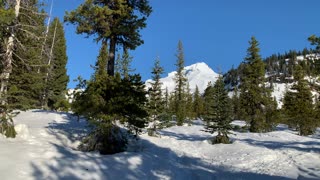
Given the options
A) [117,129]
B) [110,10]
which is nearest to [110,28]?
[110,10]

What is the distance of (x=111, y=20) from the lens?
16.8 metres

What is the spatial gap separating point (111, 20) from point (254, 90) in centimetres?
2327

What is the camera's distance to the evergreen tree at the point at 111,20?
1638 centimetres

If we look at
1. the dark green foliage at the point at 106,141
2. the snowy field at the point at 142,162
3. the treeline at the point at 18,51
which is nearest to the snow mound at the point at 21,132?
the snowy field at the point at 142,162

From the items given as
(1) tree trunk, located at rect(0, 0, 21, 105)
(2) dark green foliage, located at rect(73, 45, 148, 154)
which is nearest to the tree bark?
(2) dark green foliage, located at rect(73, 45, 148, 154)

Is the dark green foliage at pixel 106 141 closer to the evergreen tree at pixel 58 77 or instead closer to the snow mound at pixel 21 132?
the snow mound at pixel 21 132

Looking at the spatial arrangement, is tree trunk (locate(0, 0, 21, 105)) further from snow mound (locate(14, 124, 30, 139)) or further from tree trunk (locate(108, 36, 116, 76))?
tree trunk (locate(108, 36, 116, 76))

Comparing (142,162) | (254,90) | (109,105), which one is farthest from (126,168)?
(254,90)

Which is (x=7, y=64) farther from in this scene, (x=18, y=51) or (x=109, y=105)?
(x=109, y=105)

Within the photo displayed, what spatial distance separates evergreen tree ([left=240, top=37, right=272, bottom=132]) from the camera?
114ft

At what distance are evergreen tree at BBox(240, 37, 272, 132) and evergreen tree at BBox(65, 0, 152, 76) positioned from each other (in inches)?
816

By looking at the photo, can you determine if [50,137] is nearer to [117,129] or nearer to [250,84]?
[117,129]

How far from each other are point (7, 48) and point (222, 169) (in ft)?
38.0

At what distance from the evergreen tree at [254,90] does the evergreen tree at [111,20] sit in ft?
68.0
